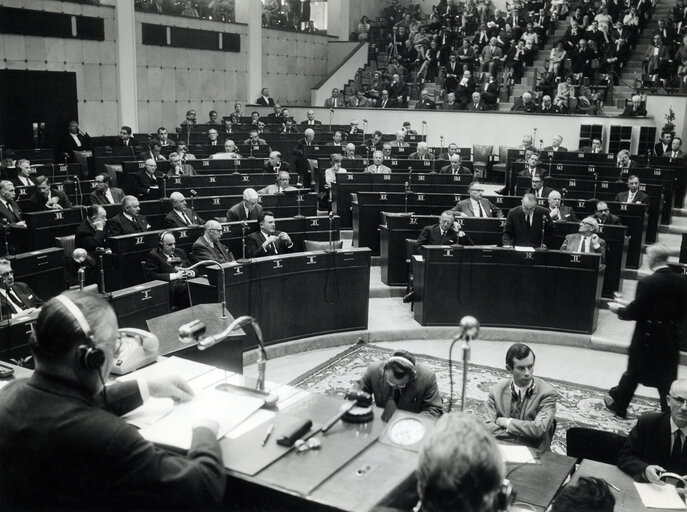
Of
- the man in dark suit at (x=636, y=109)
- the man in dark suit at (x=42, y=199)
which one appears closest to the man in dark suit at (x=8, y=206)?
the man in dark suit at (x=42, y=199)

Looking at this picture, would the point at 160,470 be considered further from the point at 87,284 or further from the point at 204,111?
the point at 204,111

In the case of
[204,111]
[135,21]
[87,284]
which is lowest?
[87,284]

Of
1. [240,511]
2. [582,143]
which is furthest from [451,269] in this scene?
[582,143]

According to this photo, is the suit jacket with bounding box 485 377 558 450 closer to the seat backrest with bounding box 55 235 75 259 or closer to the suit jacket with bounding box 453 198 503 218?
the suit jacket with bounding box 453 198 503 218

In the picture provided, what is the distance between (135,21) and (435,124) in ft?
28.8

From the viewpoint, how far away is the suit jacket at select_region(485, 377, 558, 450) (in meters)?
4.72

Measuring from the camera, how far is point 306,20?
→ 25766 mm

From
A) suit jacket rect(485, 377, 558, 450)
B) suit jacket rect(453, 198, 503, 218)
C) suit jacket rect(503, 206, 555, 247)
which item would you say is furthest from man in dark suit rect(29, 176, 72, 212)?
suit jacket rect(485, 377, 558, 450)

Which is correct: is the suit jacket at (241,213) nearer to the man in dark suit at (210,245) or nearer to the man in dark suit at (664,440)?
the man in dark suit at (210,245)

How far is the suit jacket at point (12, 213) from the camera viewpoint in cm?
1044

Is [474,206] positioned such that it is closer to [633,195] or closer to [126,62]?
[633,195]

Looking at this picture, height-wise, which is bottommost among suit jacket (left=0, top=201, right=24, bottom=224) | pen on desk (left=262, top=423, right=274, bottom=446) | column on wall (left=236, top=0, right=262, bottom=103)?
suit jacket (left=0, top=201, right=24, bottom=224)

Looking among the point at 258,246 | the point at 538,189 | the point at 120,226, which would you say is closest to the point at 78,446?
the point at 258,246

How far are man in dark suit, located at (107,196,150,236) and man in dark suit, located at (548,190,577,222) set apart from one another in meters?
5.88
